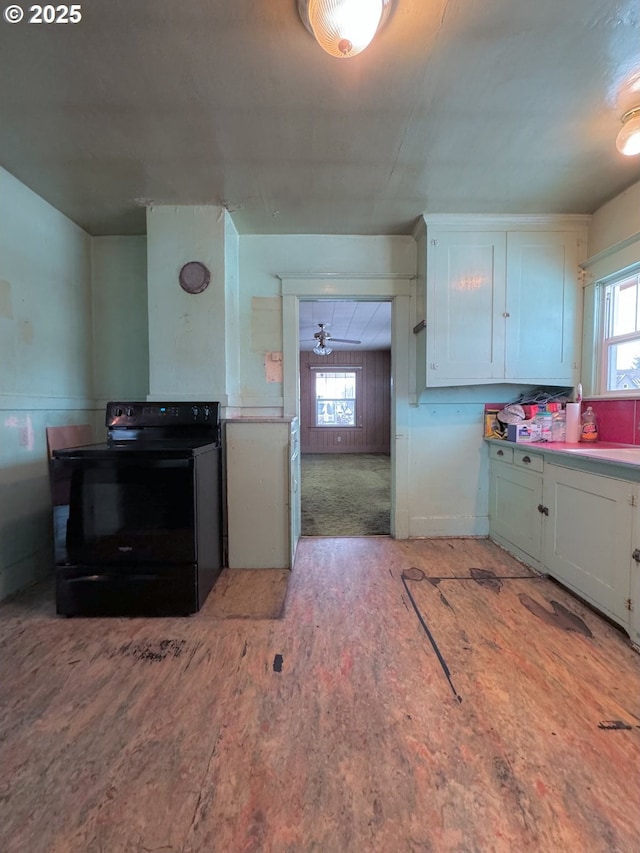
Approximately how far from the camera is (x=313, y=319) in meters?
5.63

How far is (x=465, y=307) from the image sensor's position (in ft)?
8.96

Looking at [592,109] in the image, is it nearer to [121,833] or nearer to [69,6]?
[69,6]

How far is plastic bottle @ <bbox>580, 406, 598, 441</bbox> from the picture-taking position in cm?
263

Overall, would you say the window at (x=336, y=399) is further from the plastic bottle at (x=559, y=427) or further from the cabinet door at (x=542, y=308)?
the plastic bottle at (x=559, y=427)

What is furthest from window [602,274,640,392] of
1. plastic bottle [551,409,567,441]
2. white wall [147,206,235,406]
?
white wall [147,206,235,406]

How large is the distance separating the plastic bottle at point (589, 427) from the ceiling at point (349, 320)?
259cm

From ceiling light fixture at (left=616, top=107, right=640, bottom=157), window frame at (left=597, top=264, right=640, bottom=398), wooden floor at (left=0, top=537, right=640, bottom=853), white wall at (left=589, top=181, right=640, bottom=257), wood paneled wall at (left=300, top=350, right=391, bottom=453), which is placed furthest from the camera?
wood paneled wall at (left=300, top=350, right=391, bottom=453)

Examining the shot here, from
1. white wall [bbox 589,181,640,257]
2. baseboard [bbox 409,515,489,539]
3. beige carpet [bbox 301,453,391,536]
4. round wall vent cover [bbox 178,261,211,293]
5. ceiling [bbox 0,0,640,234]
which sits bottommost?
beige carpet [bbox 301,453,391,536]

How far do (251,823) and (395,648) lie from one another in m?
0.88

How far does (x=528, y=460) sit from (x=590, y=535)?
642 millimetres

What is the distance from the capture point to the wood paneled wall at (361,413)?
867 cm

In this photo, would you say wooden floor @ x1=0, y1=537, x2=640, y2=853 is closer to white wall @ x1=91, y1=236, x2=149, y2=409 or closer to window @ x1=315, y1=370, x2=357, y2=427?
white wall @ x1=91, y1=236, x2=149, y2=409

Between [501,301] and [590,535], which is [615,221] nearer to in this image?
[501,301]

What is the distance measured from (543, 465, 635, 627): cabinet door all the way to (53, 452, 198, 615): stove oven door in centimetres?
217
